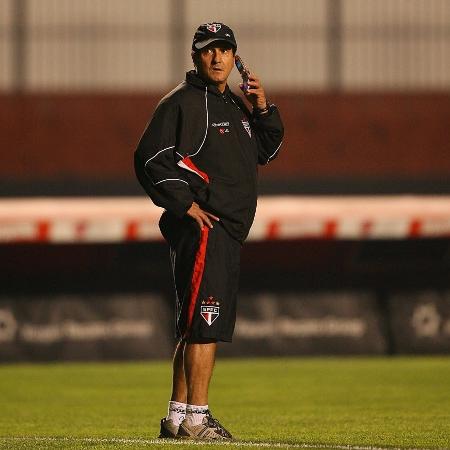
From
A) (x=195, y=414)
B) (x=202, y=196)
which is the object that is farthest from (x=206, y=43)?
(x=195, y=414)

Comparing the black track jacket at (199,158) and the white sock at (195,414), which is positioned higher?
the black track jacket at (199,158)

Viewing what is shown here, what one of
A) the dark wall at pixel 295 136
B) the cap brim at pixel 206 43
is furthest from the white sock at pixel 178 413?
the dark wall at pixel 295 136

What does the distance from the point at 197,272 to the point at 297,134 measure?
15955mm

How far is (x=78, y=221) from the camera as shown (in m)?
16.0

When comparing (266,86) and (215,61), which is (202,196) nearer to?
(215,61)

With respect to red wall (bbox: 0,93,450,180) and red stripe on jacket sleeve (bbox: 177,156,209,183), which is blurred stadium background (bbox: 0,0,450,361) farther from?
red stripe on jacket sleeve (bbox: 177,156,209,183)

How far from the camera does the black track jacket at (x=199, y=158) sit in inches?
276

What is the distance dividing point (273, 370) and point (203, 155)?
7.05m

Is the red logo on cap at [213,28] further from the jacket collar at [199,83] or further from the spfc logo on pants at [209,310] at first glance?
the spfc logo on pants at [209,310]

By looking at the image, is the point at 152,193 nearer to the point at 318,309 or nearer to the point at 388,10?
the point at 318,309

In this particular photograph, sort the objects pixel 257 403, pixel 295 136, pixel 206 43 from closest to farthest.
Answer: pixel 206 43, pixel 257 403, pixel 295 136

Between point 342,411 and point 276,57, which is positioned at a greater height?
point 276,57

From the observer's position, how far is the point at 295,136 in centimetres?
2284

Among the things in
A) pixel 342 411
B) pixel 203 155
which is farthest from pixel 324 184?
pixel 203 155
